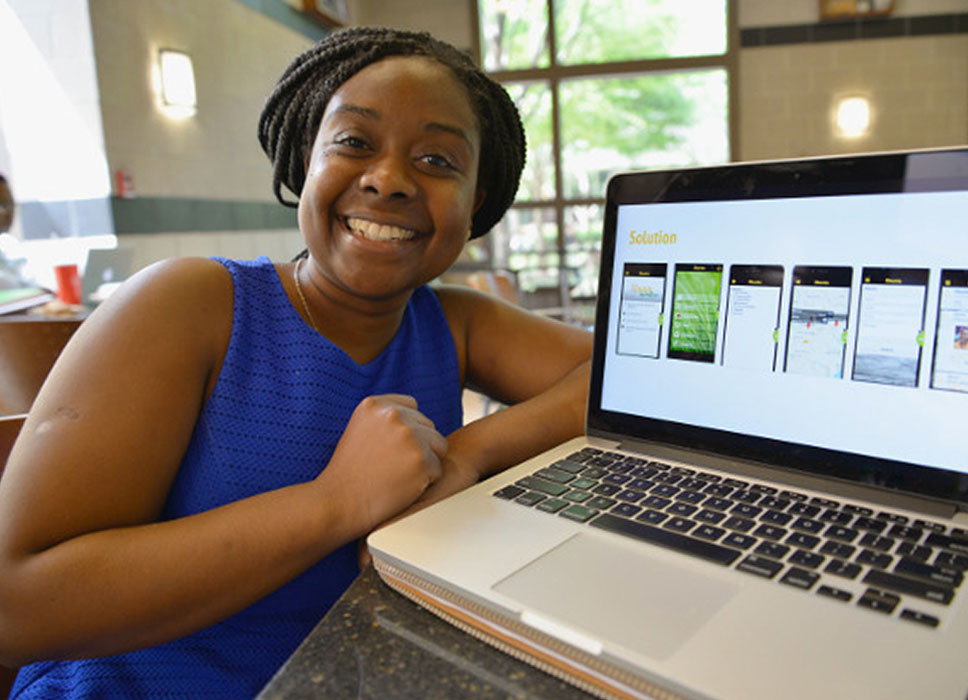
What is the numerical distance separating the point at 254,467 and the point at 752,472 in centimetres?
53

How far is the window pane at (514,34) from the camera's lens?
639 centimetres

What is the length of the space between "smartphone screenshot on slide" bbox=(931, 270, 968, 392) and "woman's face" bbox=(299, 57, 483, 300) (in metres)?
0.54

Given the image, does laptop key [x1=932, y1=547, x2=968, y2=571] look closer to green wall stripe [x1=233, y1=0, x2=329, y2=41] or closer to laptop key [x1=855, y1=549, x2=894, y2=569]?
laptop key [x1=855, y1=549, x2=894, y2=569]

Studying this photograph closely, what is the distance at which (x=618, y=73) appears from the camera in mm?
6336

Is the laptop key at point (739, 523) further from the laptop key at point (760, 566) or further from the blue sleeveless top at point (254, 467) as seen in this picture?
the blue sleeveless top at point (254, 467)

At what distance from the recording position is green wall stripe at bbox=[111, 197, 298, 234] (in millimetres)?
3371

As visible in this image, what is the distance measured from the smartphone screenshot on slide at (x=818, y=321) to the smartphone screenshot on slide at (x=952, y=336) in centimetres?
8

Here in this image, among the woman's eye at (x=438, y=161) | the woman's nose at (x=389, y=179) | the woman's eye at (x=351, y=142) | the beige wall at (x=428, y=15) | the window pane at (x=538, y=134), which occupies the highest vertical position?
the beige wall at (x=428, y=15)

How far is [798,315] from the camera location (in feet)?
2.29

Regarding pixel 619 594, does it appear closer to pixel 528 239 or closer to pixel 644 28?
pixel 528 239

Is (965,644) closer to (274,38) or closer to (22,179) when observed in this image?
(22,179)

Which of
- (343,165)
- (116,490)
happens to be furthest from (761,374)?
(116,490)

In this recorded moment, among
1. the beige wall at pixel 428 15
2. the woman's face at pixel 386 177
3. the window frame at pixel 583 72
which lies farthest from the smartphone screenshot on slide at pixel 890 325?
the beige wall at pixel 428 15

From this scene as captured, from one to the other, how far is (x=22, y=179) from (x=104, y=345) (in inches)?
126
